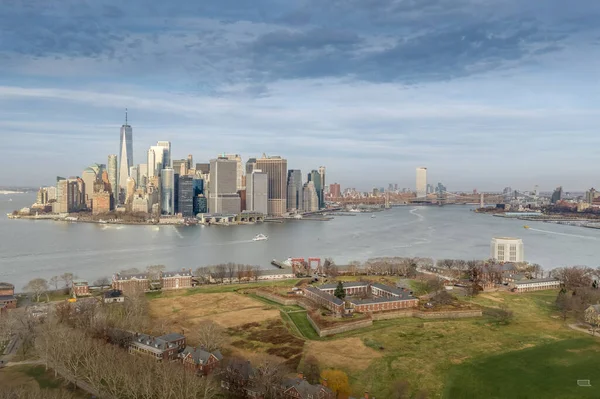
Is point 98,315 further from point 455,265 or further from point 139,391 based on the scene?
point 455,265

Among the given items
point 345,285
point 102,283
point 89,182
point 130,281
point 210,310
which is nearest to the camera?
point 210,310

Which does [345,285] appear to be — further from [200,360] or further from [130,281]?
[200,360]

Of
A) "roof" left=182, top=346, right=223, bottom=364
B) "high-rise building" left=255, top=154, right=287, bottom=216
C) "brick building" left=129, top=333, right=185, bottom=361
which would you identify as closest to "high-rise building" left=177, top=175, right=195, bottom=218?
"high-rise building" left=255, top=154, right=287, bottom=216

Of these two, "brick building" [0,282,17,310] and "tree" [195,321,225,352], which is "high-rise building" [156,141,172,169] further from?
"tree" [195,321,225,352]

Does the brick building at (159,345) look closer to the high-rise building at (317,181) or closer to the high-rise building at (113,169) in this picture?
the high-rise building at (317,181)

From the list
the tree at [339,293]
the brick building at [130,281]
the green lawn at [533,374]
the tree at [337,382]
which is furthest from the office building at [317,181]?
the tree at [337,382]

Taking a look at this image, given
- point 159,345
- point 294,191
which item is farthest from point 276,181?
point 159,345

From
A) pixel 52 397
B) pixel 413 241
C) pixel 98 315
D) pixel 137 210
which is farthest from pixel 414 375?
pixel 137 210
